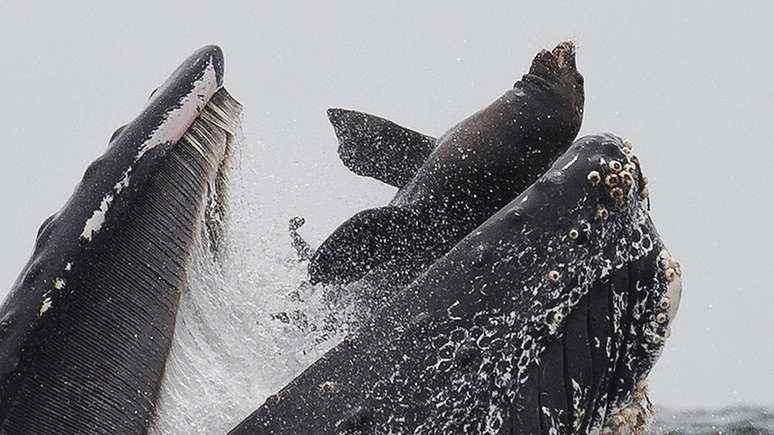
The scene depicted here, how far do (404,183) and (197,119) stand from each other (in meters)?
1.21

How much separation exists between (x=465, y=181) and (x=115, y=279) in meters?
1.43

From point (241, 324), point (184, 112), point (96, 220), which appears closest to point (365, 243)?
point (241, 324)

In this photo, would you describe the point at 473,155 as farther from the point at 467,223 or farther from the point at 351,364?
the point at 351,364

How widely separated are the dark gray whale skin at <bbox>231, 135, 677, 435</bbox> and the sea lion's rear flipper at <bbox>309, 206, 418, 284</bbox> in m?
0.62

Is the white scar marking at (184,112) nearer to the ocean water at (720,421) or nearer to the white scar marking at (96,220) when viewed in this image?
the white scar marking at (96,220)

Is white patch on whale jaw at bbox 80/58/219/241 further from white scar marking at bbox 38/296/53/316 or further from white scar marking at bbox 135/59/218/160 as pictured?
white scar marking at bbox 38/296/53/316

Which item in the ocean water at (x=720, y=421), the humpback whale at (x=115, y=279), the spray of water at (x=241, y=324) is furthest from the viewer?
the ocean water at (x=720, y=421)

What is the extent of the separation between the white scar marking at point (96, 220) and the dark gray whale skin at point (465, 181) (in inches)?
38.3

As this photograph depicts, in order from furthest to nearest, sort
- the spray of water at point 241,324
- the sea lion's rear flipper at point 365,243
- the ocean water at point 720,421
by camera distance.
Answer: the ocean water at point 720,421 < the sea lion's rear flipper at point 365,243 < the spray of water at point 241,324

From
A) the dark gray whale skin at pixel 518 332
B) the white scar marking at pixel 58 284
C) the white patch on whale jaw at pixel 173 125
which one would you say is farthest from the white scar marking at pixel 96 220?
the dark gray whale skin at pixel 518 332

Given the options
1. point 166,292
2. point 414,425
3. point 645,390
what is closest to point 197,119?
point 166,292

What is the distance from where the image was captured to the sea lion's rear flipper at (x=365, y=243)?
5.18 metres

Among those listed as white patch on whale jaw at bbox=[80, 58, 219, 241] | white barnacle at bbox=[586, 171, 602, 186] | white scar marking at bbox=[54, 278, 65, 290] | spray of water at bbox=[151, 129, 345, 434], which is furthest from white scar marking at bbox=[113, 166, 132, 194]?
white barnacle at bbox=[586, 171, 602, 186]

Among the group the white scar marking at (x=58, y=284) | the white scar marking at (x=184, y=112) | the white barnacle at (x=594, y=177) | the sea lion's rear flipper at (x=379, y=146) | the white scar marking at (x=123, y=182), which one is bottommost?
the white scar marking at (x=58, y=284)
